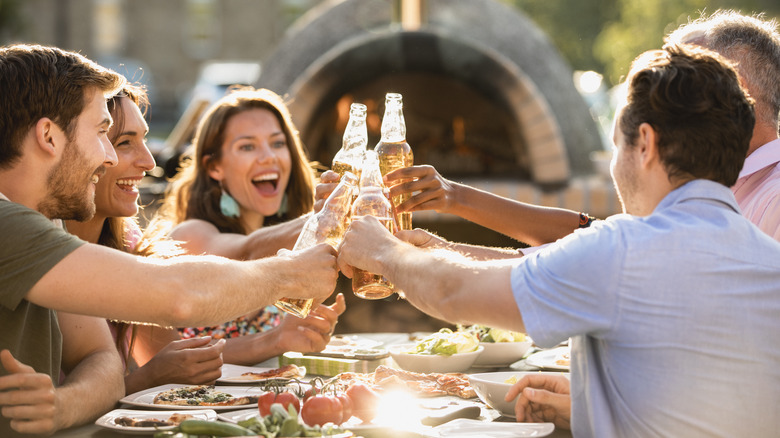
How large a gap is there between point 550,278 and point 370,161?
2.77 feet

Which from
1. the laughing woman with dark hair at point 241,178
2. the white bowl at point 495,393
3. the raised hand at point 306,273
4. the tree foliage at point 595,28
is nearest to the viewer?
the white bowl at point 495,393

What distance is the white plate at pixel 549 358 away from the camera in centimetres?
281

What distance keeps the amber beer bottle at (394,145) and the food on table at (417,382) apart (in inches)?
20.0

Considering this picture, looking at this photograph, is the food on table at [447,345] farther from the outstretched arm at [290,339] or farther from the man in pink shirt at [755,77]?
the man in pink shirt at [755,77]

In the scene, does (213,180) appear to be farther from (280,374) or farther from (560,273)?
(560,273)

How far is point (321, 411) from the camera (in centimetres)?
199

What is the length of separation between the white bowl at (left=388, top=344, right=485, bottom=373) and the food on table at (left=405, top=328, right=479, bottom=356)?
0.10 feet

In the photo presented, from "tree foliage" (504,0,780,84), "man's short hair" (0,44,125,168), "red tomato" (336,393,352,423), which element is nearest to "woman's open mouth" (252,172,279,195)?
"man's short hair" (0,44,125,168)

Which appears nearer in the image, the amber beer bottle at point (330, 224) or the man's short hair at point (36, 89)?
the man's short hair at point (36, 89)

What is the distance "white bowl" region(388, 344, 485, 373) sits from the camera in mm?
2693

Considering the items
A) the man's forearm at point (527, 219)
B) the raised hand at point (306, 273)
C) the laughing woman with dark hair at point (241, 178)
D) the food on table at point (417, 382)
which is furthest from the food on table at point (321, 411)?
the laughing woman with dark hair at point (241, 178)

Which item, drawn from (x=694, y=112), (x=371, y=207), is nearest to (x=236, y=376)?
(x=371, y=207)

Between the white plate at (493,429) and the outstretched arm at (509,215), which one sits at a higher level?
the outstretched arm at (509,215)

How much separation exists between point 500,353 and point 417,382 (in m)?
0.61
